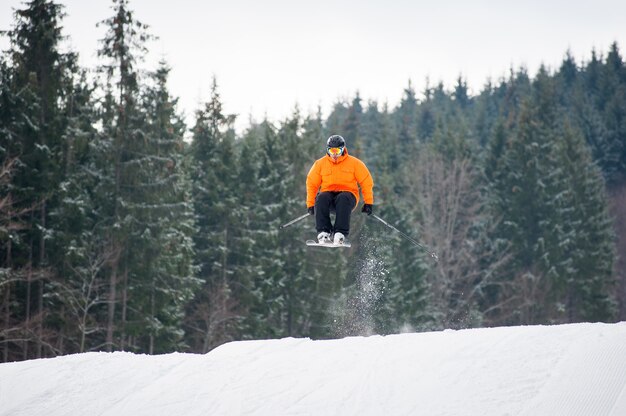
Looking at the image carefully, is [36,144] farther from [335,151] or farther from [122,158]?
[335,151]

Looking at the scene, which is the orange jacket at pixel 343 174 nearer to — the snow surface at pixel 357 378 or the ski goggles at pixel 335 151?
the ski goggles at pixel 335 151

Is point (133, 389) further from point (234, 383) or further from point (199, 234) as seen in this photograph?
point (199, 234)

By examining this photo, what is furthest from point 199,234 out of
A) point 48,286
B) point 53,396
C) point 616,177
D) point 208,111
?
point 616,177

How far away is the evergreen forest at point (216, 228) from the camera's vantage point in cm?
2269

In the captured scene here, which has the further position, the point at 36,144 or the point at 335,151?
the point at 36,144

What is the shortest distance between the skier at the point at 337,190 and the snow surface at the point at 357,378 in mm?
2466

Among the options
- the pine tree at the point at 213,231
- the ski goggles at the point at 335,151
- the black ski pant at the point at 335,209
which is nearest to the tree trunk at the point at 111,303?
the pine tree at the point at 213,231

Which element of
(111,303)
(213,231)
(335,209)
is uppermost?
(335,209)

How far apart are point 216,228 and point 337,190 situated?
22413 mm

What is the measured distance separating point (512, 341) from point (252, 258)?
2444cm

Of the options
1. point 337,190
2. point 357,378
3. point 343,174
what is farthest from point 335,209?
point 357,378

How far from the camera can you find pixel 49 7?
23.3 meters

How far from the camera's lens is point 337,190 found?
1108 centimetres

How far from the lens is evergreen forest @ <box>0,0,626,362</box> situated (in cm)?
2269
